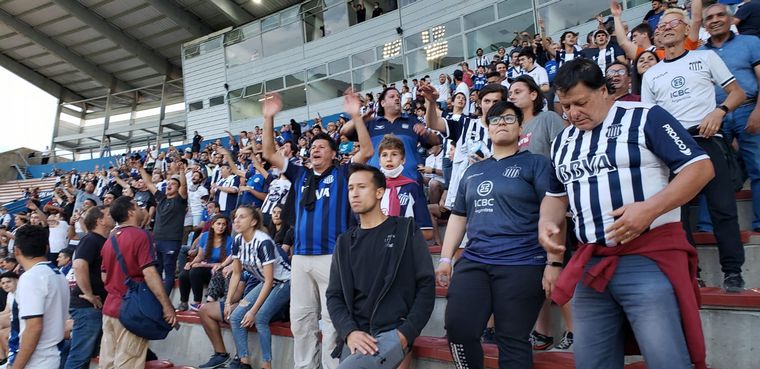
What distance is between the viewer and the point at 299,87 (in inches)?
820

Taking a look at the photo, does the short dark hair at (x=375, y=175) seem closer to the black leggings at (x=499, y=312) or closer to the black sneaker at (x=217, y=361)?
the black leggings at (x=499, y=312)

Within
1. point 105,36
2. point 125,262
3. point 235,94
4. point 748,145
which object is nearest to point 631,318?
point 748,145

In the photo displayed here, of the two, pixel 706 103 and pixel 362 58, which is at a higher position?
pixel 362 58

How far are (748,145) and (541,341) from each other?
2.01m

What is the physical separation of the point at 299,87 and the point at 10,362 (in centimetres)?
1750

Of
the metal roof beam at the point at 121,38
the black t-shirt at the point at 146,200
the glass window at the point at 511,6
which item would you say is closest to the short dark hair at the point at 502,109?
the black t-shirt at the point at 146,200

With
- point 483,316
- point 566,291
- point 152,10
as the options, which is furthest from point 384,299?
point 152,10

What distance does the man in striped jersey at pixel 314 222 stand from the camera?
390cm

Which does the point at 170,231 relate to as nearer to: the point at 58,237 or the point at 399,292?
the point at 58,237

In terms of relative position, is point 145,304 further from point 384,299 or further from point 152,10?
point 152,10

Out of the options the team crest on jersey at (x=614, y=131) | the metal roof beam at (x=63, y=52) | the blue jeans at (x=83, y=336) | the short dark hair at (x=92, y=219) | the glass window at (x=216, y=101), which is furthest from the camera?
the metal roof beam at (x=63, y=52)

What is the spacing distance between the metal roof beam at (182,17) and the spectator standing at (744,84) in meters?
23.5

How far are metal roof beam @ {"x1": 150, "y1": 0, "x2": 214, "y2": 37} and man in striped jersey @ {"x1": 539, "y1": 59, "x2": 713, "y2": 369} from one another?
24269mm

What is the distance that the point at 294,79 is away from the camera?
21.1 meters
